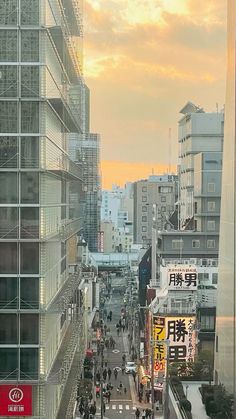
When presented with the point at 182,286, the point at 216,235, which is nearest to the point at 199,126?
the point at 216,235

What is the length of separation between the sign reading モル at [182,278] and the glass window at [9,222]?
1113 cm

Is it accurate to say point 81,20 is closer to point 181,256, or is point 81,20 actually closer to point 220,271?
point 220,271

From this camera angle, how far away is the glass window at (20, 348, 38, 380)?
1212 cm

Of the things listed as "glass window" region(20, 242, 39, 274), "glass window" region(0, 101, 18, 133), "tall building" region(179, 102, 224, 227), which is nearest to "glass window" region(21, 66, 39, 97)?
"glass window" region(0, 101, 18, 133)

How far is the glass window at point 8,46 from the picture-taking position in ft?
39.6

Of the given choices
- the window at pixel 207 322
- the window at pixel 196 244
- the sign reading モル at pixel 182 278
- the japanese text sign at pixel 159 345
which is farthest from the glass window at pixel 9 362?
the window at pixel 196 244

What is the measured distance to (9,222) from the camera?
39.5ft

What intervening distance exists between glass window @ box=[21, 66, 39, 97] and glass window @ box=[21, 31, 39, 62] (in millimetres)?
173

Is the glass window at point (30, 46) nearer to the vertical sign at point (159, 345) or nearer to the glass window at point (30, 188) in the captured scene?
the glass window at point (30, 188)

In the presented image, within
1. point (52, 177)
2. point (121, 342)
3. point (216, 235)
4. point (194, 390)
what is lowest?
point (121, 342)

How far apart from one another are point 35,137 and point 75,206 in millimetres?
8918

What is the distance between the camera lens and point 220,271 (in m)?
15.6

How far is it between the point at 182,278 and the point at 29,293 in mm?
11007

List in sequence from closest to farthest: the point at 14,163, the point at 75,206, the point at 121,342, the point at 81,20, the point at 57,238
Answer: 1. the point at 14,163
2. the point at 57,238
3. the point at 81,20
4. the point at 75,206
5. the point at 121,342
